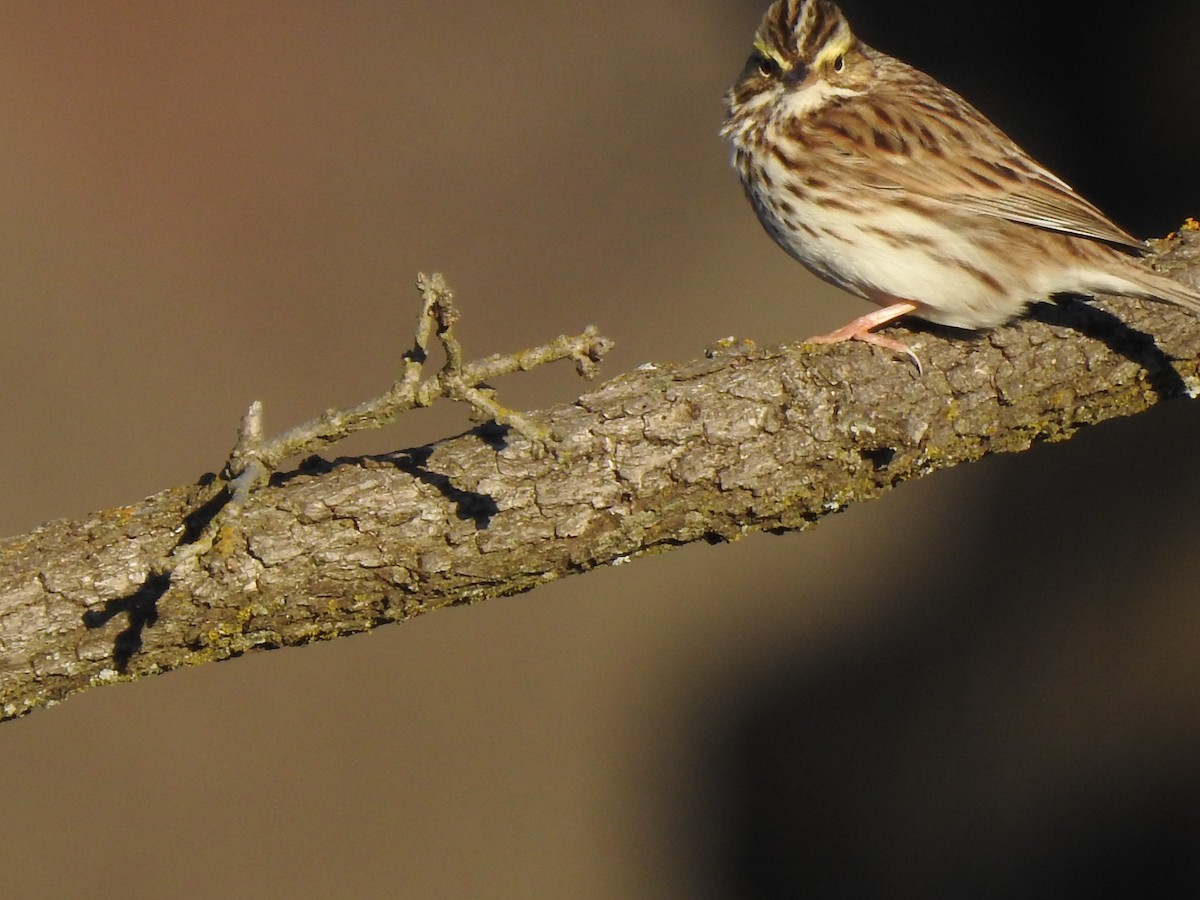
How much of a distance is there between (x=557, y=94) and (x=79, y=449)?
4.32 meters

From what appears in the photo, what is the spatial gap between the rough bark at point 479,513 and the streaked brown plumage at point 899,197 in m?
0.36

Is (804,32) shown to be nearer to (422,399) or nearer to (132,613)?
(422,399)

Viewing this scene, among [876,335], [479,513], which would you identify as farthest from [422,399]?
[876,335]

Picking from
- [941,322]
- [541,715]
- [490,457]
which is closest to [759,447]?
[490,457]

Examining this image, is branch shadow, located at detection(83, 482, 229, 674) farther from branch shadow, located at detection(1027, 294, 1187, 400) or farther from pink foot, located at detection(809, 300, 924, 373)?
branch shadow, located at detection(1027, 294, 1187, 400)

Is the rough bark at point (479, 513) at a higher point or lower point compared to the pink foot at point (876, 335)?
lower

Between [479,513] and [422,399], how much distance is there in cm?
45

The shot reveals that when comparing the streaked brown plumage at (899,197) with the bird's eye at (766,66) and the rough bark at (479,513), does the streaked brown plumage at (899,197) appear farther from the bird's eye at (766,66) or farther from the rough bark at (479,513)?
the rough bark at (479,513)

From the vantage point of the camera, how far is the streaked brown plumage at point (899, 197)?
404 cm

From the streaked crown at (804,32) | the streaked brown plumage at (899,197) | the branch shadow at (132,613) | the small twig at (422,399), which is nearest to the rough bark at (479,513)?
the branch shadow at (132,613)

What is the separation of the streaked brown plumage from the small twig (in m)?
1.18

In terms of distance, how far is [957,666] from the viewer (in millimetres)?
7230

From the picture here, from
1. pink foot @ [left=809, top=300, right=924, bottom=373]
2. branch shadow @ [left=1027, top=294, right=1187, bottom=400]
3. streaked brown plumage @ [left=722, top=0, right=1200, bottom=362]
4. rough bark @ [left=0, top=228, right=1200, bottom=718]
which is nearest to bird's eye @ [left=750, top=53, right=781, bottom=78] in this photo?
streaked brown plumage @ [left=722, top=0, right=1200, bottom=362]

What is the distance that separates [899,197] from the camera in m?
4.29
